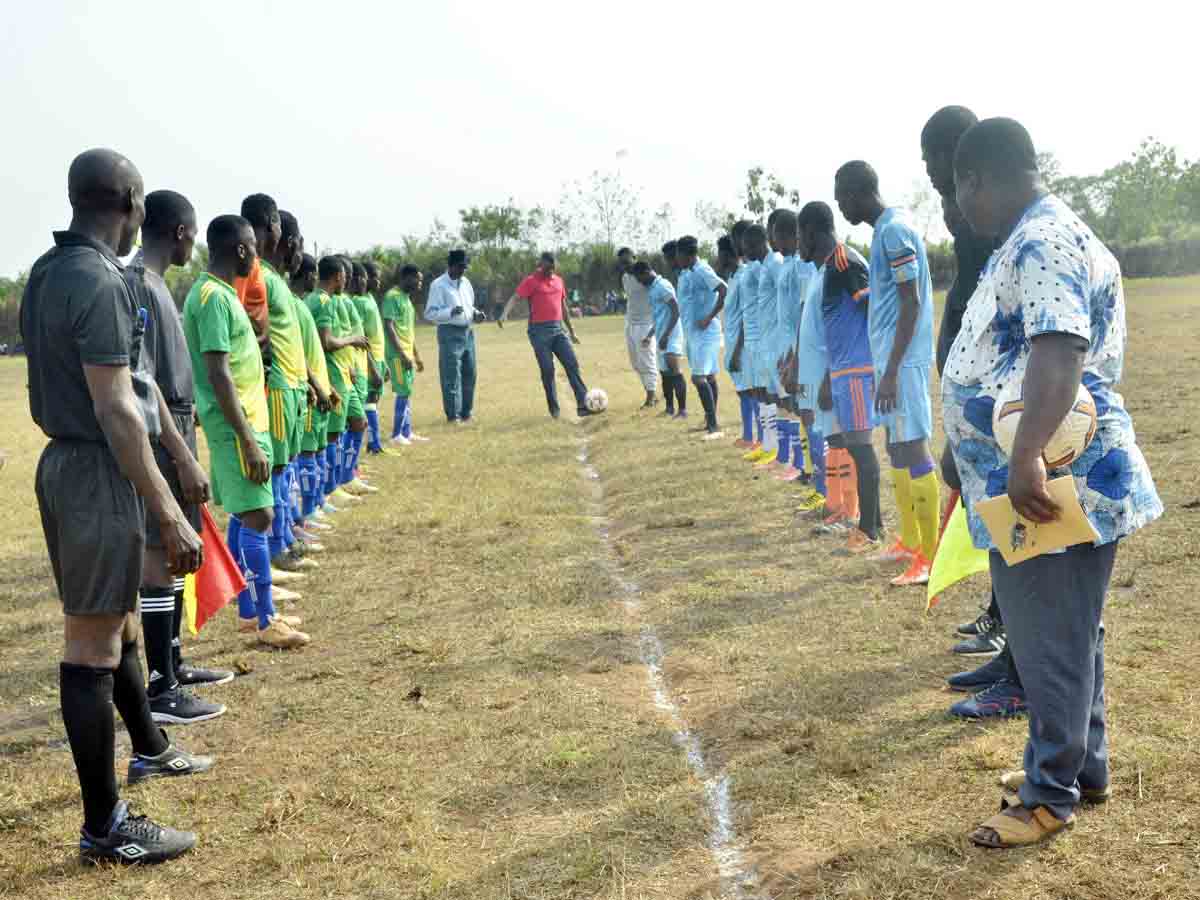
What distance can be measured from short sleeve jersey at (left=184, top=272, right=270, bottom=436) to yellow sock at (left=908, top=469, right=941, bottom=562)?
3.51m

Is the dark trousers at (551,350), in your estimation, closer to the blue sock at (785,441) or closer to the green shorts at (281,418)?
the blue sock at (785,441)

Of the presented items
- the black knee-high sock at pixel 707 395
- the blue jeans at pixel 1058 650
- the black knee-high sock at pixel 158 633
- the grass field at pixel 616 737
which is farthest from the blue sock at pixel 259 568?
the black knee-high sock at pixel 707 395

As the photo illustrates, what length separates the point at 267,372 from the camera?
22.5ft

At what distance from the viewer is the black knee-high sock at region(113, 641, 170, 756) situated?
13.2 feet

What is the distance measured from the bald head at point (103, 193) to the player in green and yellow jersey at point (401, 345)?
33.1 ft

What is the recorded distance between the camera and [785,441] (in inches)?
416

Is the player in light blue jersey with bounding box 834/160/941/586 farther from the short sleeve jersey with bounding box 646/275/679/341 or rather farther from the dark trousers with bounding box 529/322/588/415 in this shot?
the dark trousers with bounding box 529/322/588/415

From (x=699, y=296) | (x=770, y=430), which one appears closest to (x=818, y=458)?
(x=770, y=430)

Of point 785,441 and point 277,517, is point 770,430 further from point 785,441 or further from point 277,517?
point 277,517

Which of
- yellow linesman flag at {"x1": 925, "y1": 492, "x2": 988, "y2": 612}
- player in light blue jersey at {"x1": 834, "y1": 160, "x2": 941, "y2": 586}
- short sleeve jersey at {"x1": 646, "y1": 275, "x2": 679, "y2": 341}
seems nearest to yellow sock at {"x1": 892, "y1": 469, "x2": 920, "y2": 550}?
player in light blue jersey at {"x1": 834, "y1": 160, "x2": 941, "y2": 586}

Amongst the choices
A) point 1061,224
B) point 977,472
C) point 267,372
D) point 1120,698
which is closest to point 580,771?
point 977,472

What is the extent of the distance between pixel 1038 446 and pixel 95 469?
269 cm

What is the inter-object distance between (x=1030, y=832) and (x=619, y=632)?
9.22ft

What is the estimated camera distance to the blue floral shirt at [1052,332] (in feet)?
10.1
